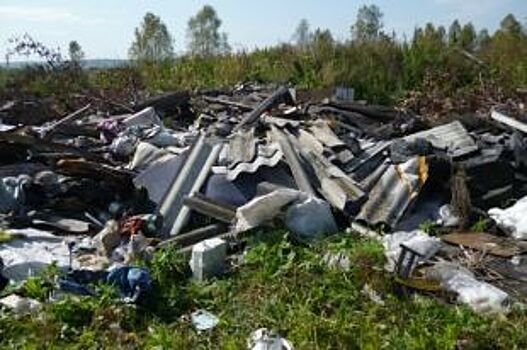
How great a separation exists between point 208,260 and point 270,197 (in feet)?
3.64

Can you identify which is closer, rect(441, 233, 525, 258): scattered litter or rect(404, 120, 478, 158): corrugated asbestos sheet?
rect(441, 233, 525, 258): scattered litter

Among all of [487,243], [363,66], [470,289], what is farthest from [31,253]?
[363,66]

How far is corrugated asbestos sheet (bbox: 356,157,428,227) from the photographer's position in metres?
6.13

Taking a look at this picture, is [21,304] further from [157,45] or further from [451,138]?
[157,45]

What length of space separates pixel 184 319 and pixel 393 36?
14.6 metres

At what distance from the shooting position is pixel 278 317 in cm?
429

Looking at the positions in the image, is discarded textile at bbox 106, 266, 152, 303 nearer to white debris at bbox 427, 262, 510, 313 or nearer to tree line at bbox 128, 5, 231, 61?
white debris at bbox 427, 262, 510, 313

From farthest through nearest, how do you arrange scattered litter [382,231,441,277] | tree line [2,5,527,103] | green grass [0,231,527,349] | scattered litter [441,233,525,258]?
1. tree line [2,5,527,103]
2. scattered litter [441,233,525,258]
3. scattered litter [382,231,441,277]
4. green grass [0,231,527,349]

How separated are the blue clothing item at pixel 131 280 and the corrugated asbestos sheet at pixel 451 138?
3.89 meters

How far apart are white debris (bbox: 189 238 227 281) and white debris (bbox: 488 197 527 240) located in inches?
107

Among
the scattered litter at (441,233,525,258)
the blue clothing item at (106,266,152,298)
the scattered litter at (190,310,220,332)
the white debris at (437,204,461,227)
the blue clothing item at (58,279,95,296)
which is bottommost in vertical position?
the scattered litter at (190,310,220,332)

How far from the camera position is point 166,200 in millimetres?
6633

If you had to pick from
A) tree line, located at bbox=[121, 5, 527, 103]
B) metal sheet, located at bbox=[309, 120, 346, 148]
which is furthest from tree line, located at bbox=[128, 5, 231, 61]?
metal sheet, located at bbox=[309, 120, 346, 148]

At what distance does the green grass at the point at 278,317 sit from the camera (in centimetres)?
401
